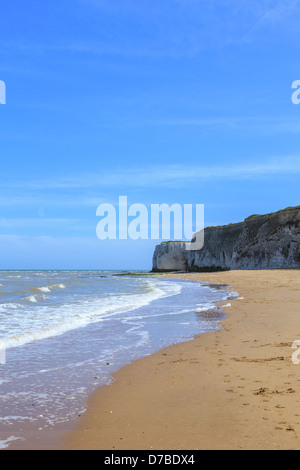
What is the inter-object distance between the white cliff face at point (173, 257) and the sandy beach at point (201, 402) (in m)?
93.3

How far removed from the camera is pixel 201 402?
4.55 meters

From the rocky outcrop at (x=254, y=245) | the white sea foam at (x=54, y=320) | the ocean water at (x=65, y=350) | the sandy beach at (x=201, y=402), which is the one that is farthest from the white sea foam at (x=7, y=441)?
the rocky outcrop at (x=254, y=245)

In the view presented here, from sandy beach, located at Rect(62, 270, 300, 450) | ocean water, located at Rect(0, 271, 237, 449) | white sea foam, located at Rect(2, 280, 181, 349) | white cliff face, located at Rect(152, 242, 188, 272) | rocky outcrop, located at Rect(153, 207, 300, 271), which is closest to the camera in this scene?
sandy beach, located at Rect(62, 270, 300, 450)

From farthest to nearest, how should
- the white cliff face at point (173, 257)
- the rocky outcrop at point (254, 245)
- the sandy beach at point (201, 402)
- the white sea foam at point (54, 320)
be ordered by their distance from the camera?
the white cliff face at point (173, 257)
the rocky outcrop at point (254, 245)
the white sea foam at point (54, 320)
the sandy beach at point (201, 402)

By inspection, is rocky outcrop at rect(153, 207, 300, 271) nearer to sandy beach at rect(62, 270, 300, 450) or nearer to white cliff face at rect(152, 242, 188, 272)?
white cliff face at rect(152, 242, 188, 272)

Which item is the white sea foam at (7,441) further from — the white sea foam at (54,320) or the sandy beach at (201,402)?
the white sea foam at (54,320)

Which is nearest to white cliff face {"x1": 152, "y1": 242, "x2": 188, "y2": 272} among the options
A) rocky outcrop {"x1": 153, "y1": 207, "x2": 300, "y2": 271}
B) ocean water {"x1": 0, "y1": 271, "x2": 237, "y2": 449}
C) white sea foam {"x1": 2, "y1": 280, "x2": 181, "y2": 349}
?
rocky outcrop {"x1": 153, "y1": 207, "x2": 300, "y2": 271}

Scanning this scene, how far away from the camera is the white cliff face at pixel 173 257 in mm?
101000

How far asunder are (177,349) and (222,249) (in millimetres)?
68512

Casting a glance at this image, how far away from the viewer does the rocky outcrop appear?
55594 mm

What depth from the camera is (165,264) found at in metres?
104

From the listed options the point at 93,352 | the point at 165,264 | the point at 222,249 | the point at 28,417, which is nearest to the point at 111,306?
the point at 93,352

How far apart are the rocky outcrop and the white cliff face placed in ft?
36.8
